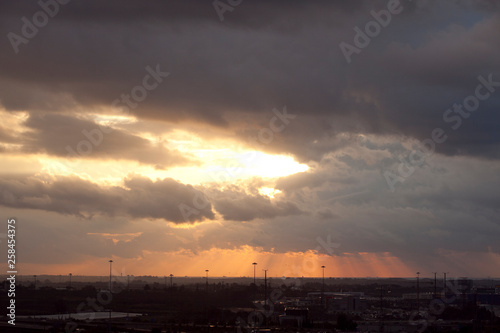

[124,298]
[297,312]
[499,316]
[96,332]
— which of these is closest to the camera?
[96,332]

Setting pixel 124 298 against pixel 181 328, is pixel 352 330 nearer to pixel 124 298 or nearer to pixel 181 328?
pixel 181 328

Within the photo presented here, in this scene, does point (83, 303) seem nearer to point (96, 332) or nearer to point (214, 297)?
point (214, 297)

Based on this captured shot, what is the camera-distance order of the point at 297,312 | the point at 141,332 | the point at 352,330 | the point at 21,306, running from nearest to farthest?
1. the point at 141,332
2. the point at 352,330
3. the point at 297,312
4. the point at 21,306

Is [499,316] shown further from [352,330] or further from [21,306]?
[21,306]

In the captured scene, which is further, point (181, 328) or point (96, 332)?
point (181, 328)

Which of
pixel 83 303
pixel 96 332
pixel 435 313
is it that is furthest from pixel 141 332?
pixel 83 303

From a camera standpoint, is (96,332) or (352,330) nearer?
(96,332)

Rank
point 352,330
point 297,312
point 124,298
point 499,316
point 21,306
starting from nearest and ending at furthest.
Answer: point 352,330 < point 297,312 < point 499,316 < point 21,306 < point 124,298

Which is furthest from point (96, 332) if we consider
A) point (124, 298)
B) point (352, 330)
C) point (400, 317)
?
point (124, 298)

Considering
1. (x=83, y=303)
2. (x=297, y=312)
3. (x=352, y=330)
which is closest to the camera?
(x=352, y=330)
